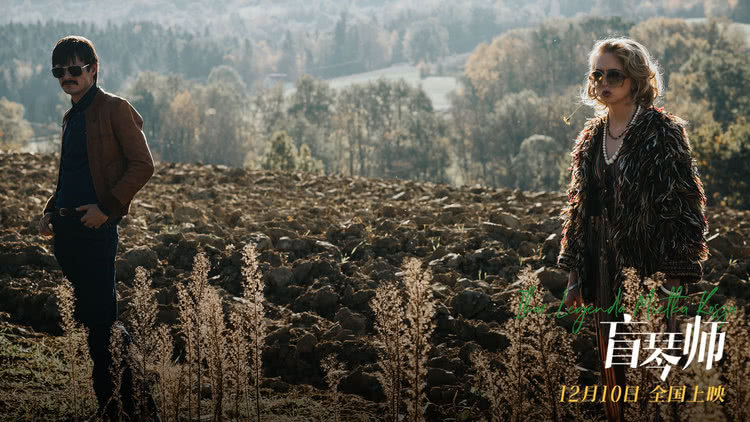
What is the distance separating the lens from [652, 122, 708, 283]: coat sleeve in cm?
363

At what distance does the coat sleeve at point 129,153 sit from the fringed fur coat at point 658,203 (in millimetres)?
2550

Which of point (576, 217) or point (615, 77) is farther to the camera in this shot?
point (576, 217)

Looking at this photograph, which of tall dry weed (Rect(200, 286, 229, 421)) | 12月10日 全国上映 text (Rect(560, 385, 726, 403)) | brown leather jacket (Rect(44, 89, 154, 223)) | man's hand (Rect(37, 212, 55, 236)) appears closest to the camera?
12月10日 全国上映 text (Rect(560, 385, 726, 403))

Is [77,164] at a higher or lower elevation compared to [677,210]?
higher

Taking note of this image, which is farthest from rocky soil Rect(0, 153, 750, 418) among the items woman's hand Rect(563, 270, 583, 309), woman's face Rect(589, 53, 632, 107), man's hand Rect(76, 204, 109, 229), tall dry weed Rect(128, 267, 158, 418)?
woman's face Rect(589, 53, 632, 107)

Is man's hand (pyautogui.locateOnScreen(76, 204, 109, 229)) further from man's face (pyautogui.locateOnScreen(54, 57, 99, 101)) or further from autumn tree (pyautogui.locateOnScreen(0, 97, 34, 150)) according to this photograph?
autumn tree (pyautogui.locateOnScreen(0, 97, 34, 150))

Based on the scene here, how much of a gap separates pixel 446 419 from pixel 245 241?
413cm

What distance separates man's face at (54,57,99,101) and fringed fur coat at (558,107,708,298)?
289cm

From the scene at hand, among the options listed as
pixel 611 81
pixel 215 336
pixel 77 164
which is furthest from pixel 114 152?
pixel 611 81

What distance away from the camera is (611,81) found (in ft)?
12.6

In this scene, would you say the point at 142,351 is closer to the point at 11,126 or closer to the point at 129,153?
the point at 129,153

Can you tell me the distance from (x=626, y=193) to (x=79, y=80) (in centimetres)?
299

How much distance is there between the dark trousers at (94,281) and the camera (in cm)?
431

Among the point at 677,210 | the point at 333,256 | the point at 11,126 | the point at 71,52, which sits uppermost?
the point at 71,52
